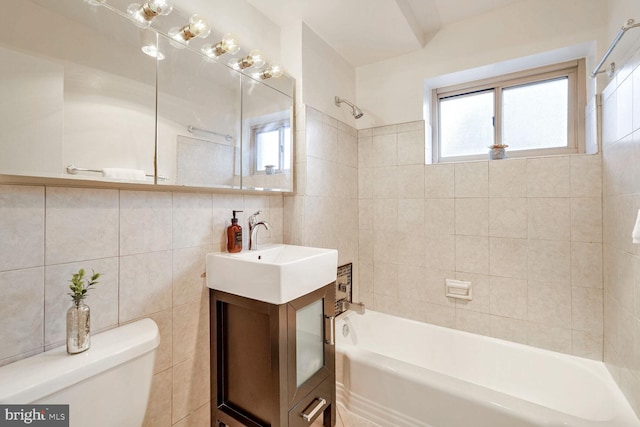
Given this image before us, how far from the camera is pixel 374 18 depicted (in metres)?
1.81

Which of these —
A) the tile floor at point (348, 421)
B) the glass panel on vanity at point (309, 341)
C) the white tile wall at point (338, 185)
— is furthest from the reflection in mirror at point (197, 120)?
the tile floor at point (348, 421)

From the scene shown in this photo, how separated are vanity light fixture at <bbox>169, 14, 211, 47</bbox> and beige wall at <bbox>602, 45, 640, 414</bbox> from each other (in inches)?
70.0

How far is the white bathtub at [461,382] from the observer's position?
1.26 m

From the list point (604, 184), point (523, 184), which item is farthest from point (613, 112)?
point (523, 184)

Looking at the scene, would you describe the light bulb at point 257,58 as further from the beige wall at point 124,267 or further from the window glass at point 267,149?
the beige wall at point 124,267

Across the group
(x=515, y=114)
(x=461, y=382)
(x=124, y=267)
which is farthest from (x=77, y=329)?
(x=515, y=114)

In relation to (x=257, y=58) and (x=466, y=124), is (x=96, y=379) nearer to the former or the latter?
(x=257, y=58)

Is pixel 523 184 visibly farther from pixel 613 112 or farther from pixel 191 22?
pixel 191 22

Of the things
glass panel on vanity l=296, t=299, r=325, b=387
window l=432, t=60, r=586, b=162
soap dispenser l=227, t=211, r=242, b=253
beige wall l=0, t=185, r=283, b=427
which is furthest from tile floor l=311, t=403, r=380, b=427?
window l=432, t=60, r=586, b=162

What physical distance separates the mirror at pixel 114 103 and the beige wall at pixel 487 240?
120cm

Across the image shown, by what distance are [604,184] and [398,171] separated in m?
Answer: 1.20

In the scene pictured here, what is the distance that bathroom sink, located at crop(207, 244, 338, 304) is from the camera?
118 centimetres

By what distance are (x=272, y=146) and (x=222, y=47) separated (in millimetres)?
550

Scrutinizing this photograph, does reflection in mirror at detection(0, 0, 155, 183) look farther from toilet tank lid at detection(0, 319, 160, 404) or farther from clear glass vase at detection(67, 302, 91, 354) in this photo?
toilet tank lid at detection(0, 319, 160, 404)
